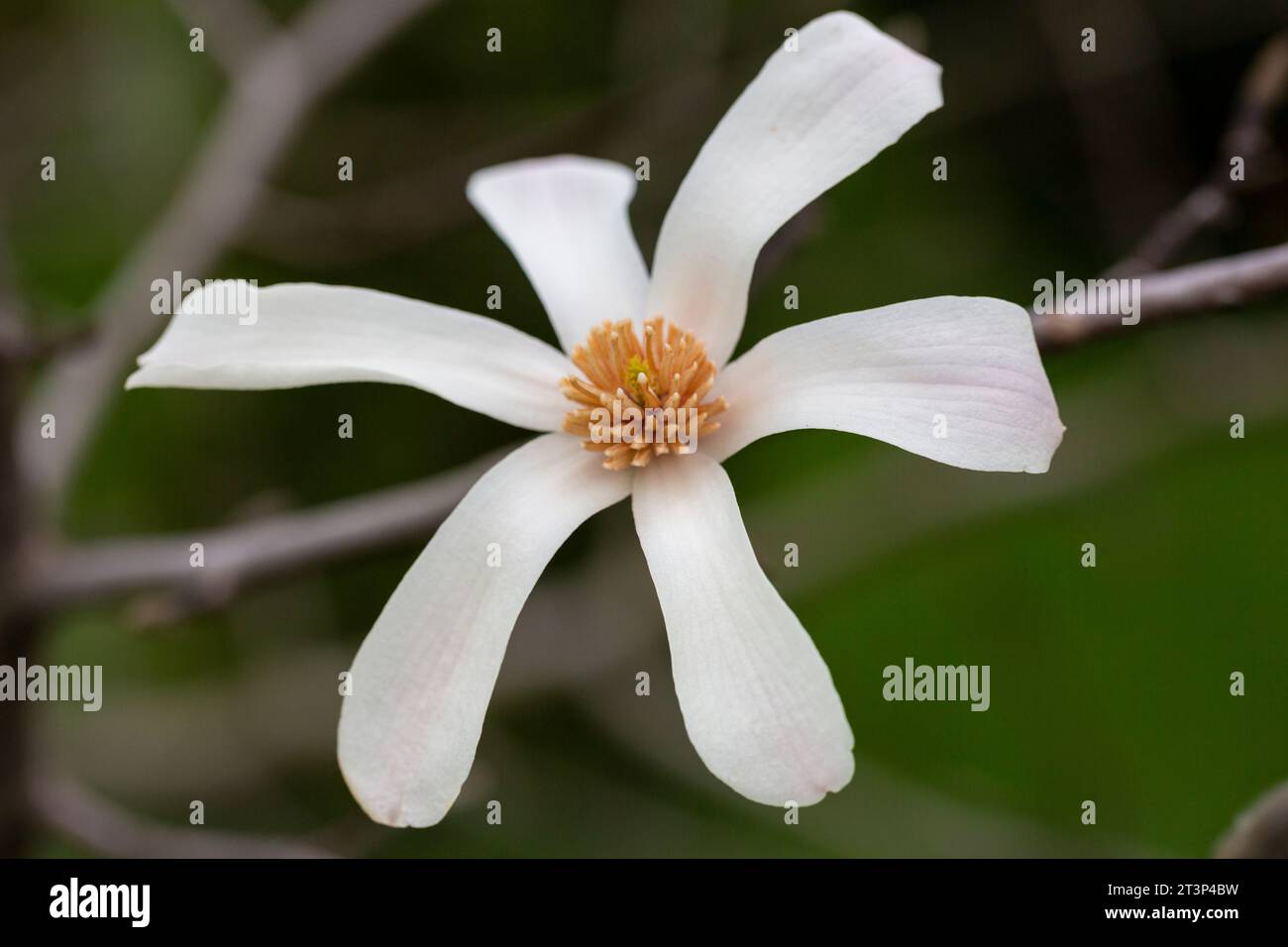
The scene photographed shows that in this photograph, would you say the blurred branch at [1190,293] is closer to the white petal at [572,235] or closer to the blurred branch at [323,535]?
the blurred branch at [323,535]

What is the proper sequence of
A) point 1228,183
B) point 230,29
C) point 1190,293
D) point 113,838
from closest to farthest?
point 1190,293 → point 1228,183 → point 113,838 → point 230,29

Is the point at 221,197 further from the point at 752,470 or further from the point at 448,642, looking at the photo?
the point at 752,470

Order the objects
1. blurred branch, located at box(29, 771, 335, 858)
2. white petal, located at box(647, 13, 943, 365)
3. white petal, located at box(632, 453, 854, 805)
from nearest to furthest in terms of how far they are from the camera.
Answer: white petal, located at box(632, 453, 854, 805) → white petal, located at box(647, 13, 943, 365) → blurred branch, located at box(29, 771, 335, 858)

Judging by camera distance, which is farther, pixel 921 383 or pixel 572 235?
pixel 572 235

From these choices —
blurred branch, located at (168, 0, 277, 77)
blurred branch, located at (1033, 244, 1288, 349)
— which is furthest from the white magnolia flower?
blurred branch, located at (168, 0, 277, 77)

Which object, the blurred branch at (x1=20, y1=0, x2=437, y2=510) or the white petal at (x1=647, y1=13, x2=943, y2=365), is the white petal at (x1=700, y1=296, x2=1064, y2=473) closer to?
the white petal at (x1=647, y1=13, x2=943, y2=365)

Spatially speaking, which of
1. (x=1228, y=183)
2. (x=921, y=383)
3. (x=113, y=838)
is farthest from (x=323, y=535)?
(x=1228, y=183)
